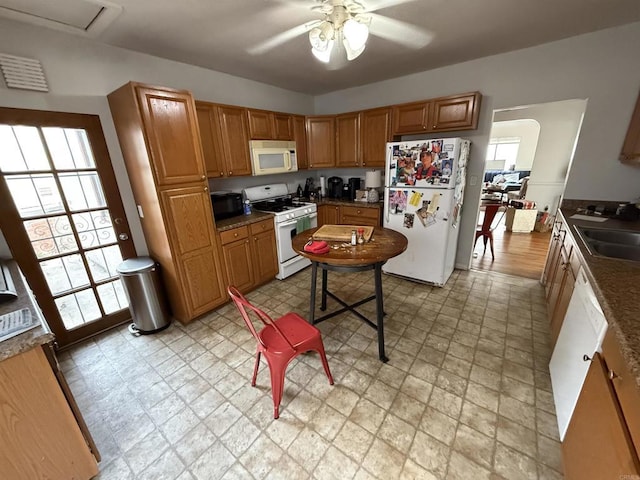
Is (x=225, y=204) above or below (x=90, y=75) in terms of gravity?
below

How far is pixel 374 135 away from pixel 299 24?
68.9 inches

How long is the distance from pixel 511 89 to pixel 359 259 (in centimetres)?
Answer: 274

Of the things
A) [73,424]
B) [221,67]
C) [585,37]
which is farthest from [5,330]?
[585,37]

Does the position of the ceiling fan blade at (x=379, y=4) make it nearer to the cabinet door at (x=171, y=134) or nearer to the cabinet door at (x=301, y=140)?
the cabinet door at (x=171, y=134)

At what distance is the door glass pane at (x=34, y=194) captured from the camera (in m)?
1.92

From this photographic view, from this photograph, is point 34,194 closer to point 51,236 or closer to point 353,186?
point 51,236

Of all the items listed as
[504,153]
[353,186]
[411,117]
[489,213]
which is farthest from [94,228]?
[504,153]

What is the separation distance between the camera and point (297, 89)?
3.90 meters

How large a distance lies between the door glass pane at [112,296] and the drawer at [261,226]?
143cm

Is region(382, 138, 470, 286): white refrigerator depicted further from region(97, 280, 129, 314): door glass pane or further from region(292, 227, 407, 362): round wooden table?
region(97, 280, 129, 314): door glass pane

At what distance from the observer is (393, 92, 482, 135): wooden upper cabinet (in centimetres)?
279

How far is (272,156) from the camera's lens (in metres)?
3.37

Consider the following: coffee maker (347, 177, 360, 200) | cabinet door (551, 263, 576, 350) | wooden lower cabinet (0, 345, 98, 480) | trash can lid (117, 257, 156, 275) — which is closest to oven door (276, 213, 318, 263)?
coffee maker (347, 177, 360, 200)

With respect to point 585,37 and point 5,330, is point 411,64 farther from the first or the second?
point 5,330
